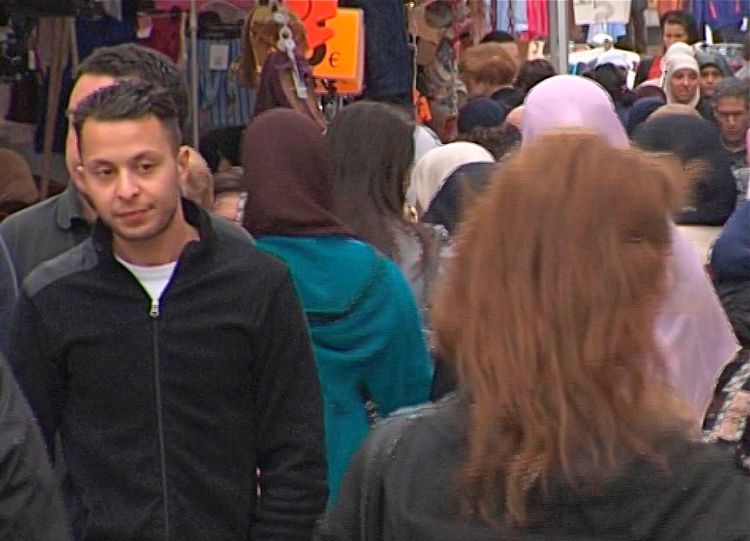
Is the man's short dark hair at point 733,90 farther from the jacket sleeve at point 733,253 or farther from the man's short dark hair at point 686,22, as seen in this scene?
the jacket sleeve at point 733,253

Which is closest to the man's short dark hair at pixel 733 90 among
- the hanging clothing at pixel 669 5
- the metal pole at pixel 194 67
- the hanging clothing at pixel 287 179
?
the metal pole at pixel 194 67

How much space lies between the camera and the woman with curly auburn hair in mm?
1866

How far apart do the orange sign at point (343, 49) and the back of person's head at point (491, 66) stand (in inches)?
87.8

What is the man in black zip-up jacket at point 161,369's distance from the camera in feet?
9.61

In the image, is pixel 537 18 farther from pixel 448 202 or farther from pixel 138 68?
pixel 138 68

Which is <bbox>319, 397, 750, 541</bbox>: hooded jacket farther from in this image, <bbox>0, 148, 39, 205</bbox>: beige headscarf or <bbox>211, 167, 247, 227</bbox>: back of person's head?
<bbox>0, 148, 39, 205</bbox>: beige headscarf

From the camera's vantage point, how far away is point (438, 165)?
5.97 meters

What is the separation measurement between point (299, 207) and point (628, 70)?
11.8m

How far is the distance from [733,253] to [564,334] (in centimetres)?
266

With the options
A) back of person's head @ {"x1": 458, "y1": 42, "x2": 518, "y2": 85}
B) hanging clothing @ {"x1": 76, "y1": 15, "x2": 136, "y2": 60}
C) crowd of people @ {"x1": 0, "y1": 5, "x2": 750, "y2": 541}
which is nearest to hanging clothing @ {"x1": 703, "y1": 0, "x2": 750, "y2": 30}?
back of person's head @ {"x1": 458, "y1": 42, "x2": 518, "y2": 85}

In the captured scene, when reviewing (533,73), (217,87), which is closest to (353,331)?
(217,87)

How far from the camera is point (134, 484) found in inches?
115

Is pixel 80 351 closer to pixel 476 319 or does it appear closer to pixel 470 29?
pixel 476 319

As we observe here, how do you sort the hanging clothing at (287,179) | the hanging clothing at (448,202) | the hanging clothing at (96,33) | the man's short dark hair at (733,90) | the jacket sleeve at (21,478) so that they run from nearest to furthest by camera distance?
the jacket sleeve at (21,478), the hanging clothing at (287,179), the hanging clothing at (448,202), the hanging clothing at (96,33), the man's short dark hair at (733,90)
